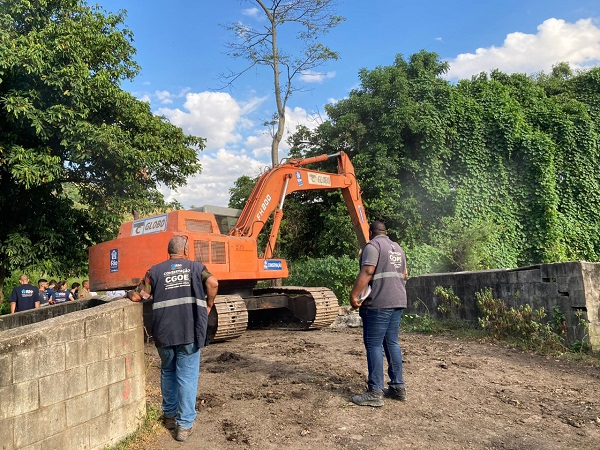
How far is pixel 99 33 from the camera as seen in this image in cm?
1256

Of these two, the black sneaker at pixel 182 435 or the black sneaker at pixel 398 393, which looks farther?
the black sneaker at pixel 398 393

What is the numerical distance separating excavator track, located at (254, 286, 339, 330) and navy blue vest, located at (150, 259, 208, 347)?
6.41m

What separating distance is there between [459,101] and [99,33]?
13.0 meters

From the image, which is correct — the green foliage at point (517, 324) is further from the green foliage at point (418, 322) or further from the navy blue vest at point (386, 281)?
the navy blue vest at point (386, 281)

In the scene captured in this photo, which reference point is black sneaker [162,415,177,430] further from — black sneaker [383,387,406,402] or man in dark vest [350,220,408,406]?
black sneaker [383,387,406,402]

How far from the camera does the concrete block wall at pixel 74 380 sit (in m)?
3.16

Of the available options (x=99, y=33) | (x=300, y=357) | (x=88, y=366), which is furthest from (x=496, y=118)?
(x=88, y=366)

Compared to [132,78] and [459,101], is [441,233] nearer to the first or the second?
[459,101]

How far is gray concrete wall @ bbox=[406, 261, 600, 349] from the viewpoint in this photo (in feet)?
24.2

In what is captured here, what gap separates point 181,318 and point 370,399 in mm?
2013

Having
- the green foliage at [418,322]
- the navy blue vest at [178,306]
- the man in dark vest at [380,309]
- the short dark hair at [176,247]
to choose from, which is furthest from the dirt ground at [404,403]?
the green foliage at [418,322]

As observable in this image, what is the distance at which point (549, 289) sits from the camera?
7930 mm

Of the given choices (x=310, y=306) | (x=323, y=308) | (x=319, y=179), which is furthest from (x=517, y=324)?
(x=319, y=179)

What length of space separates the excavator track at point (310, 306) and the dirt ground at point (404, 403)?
2.77 meters
